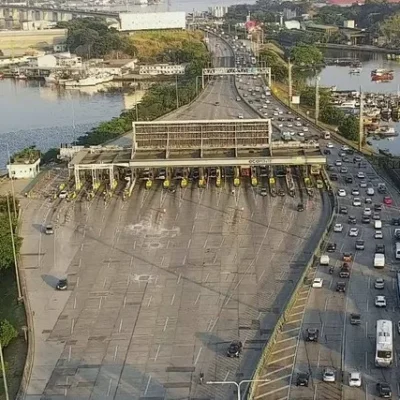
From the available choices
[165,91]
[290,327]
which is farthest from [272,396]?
[165,91]

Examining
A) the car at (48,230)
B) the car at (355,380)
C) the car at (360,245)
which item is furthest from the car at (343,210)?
the car at (355,380)

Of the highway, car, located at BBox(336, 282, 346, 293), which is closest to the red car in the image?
the highway

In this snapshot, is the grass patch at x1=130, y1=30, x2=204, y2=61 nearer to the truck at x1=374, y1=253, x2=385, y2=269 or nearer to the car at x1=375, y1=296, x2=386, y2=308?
the truck at x1=374, y1=253, x2=385, y2=269

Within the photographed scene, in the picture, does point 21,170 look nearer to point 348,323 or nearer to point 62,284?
point 62,284

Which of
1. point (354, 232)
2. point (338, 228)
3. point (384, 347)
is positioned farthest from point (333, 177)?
point (384, 347)

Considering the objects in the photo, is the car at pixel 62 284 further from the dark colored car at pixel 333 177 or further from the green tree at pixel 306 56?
the green tree at pixel 306 56
